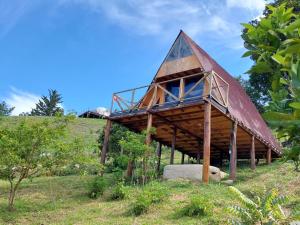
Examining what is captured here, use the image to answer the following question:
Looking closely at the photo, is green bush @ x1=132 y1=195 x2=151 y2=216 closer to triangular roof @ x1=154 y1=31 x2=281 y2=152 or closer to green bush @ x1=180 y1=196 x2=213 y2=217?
green bush @ x1=180 y1=196 x2=213 y2=217

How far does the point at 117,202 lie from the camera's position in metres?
12.1

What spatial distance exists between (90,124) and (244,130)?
Answer: 37797 mm

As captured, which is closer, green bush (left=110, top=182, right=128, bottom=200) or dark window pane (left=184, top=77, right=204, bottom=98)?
green bush (left=110, top=182, right=128, bottom=200)

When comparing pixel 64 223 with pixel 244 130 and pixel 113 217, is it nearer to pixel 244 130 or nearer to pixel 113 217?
pixel 113 217

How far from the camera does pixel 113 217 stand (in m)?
10.3

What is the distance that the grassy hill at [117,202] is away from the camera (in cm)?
992

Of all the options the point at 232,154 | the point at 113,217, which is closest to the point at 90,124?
the point at 232,154

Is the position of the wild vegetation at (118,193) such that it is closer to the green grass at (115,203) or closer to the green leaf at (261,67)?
the green grass at (115,203)

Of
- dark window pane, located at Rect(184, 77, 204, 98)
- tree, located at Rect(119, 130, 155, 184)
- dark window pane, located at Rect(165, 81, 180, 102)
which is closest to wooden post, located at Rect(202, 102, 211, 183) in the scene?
tree, located at Rect(119, 130, 155, 184)

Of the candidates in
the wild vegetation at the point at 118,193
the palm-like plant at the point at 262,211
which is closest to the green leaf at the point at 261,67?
the wild vegetation at the point at 118,193

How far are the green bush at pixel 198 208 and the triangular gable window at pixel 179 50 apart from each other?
371 inches

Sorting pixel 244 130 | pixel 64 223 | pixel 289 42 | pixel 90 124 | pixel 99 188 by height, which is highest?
pixel 90 124

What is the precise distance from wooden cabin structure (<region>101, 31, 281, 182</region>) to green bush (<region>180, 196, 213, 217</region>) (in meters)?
3.54

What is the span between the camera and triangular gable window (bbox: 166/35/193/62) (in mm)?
18031
